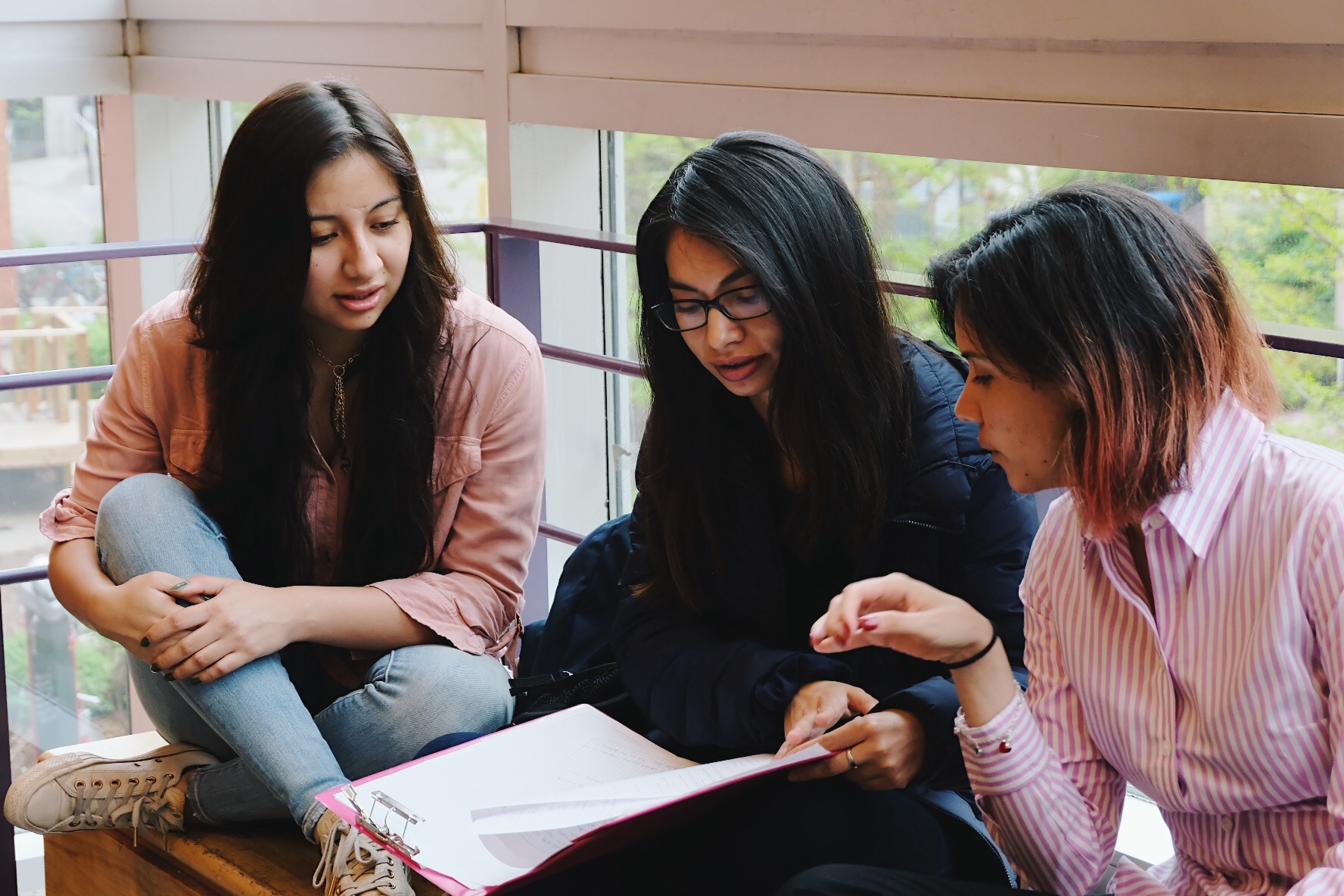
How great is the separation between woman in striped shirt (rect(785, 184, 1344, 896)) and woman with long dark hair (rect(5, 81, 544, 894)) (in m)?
0.75

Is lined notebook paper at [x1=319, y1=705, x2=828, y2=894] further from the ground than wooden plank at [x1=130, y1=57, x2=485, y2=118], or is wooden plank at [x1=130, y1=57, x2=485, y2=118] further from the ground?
wooden plank at [x1=130, y1=57, x2=485, y2=118]

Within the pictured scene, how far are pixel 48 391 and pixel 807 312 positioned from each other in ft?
13.7

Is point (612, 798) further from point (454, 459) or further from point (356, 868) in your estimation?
point (454, 459)

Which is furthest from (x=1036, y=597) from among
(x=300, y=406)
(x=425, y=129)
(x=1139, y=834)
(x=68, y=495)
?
(x=425, y=129)

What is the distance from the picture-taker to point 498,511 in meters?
1.90

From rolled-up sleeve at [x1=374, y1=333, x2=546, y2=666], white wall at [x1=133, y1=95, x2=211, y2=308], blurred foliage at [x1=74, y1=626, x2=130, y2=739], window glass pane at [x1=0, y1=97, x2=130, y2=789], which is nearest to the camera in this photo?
rolled-up sleeve at [x1=374, y1=333, x2=546, y2=666]

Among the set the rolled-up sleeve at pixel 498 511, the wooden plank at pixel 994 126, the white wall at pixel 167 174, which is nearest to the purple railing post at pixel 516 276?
the wooden plank at pixel 994 126

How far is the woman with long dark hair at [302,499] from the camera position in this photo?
1.72 metres

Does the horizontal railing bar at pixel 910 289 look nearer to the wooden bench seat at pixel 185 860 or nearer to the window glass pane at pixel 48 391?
the wooden bench seat at pixel 185 860

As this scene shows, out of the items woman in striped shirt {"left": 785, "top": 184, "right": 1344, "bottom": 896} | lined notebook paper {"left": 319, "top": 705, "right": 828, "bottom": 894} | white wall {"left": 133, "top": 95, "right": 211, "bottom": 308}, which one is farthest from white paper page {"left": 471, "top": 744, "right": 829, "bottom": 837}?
white wall {"left": 133, "top": 95, "right": 211, "bottom": 308}

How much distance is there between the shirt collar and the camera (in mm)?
1164

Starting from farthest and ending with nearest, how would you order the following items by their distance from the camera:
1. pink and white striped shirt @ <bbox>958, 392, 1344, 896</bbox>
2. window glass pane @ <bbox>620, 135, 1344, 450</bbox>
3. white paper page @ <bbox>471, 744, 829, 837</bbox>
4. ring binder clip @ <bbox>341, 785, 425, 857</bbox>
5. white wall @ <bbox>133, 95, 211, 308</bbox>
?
white wall @ <bbox>133, 95, 211, 308</bbox> → window glass pane @ <bbox>620, 135, 1344, 450</bbox> → ring binder clip @ <bbox>341, 785, 425, 857</bbox> → white paper page @ <bbox>471, 744, 829, 837</bbox> → pink and white striped shirt @ <bbox>958, 392, 1344, 896</bbox>

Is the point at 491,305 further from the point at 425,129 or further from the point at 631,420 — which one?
the point at 425,129

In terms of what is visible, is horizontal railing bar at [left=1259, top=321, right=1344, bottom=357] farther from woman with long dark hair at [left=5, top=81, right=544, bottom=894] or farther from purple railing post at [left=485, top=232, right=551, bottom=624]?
purple railing post at [left=485, top=232, right=551, bottom=624]
